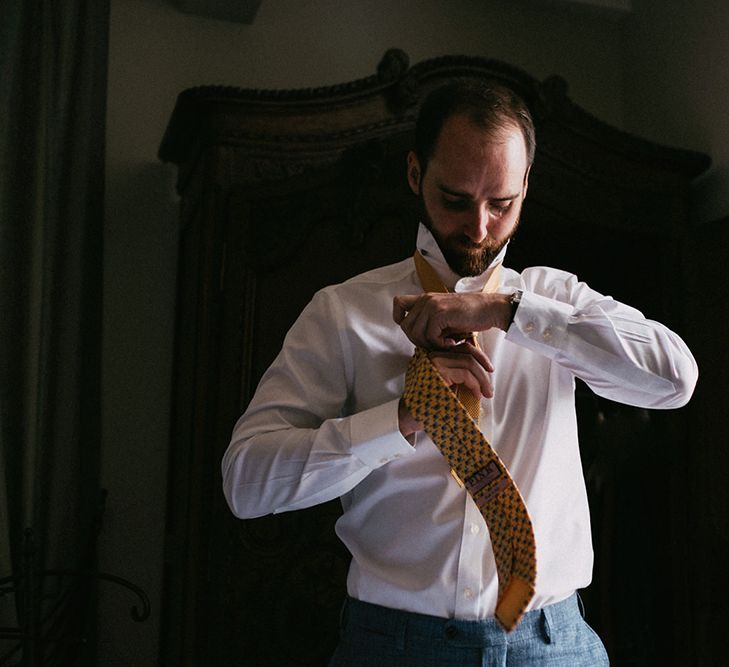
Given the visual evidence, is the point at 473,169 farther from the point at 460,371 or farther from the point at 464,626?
the point at 464,626

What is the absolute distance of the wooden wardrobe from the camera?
1.96 metres

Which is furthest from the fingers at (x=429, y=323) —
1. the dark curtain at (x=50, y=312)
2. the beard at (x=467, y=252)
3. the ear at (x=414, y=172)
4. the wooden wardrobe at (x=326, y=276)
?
the dark curtain at (x=50, y=312)

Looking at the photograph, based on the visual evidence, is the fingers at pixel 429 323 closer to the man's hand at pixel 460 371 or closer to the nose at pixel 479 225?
the man's hand at pixel 460 371

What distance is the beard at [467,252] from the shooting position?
123cm

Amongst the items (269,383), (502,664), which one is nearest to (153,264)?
(269,383)

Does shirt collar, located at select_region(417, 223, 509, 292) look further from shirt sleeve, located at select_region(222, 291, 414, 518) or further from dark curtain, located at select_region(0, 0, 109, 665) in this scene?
dark curtain, located at select_region(0, 0, 109, 665)

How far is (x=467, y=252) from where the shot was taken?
1231 millimetres

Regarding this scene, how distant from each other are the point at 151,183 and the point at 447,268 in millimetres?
1512

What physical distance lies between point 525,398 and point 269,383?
13.5 inches

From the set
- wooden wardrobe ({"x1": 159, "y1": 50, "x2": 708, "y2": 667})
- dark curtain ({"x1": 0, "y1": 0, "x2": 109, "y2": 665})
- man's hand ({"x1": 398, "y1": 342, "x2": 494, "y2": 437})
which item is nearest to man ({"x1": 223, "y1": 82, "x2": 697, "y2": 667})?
man's hand ({"x1": 398, "y1": 342, "x2": 494, "y2": 437})

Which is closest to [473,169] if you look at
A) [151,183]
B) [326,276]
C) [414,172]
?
[414,172]

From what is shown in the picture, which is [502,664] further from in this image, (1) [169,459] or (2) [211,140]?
(1) [169,459]

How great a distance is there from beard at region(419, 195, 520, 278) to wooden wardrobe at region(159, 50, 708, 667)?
2.71 feet

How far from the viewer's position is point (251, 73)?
8.92ft
